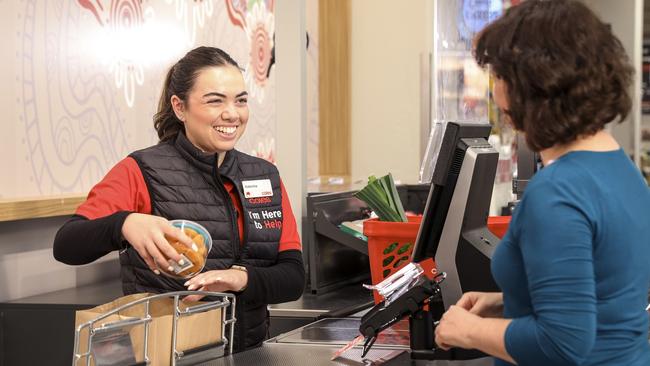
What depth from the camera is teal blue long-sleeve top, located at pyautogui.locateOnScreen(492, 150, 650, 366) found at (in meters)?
1.12

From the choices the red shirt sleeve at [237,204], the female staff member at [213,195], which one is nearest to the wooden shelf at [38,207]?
the female staff member at [213,195]

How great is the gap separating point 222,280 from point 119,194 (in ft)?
1.22

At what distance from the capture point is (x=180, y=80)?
2379 mm

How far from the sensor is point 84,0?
3.02 meters

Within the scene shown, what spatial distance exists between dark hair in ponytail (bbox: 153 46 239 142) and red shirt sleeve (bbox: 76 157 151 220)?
8.0 inches

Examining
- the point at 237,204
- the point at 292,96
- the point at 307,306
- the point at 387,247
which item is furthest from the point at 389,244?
the point at 292,96

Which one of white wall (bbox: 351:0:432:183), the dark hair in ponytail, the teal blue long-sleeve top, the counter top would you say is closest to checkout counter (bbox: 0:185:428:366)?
the counter top

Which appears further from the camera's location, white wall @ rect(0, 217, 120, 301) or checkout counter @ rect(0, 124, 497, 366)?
white wall @ rect(0, 217, 120, 301)

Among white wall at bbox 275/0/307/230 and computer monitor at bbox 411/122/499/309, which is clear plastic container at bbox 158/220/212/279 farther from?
white wall at bbox 275/0/307/230

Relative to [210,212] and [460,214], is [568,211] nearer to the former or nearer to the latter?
[460,214]

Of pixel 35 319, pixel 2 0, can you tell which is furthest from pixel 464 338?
pixel 2 0

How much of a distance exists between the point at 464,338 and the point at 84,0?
219 centimetres

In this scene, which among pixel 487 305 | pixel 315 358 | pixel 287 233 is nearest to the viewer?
pixel 487 305

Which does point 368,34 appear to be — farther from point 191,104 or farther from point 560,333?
point 560,333
